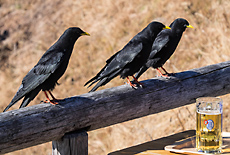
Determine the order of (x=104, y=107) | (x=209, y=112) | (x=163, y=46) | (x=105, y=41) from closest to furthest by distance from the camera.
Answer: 1. (x=209, y=112)
2. (x=104, y=107)
3. (x=163, y=46)
4. (x=105, y=41)

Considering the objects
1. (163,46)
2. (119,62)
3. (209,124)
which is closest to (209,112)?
(209,124)

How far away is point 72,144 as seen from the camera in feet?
8.27

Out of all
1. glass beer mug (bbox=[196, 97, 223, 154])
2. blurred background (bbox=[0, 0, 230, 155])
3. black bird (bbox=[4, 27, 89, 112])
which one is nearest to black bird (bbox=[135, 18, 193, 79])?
black bird (bbox=[4, 27, 89, 112])

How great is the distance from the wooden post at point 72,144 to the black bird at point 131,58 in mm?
1015

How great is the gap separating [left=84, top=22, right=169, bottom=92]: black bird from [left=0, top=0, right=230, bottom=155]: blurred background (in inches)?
107

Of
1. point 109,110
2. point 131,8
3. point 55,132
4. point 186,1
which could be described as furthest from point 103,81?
point 131,8

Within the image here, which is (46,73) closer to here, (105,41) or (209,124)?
(209,124)

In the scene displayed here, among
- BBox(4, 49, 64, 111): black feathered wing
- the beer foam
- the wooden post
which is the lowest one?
the wooden post

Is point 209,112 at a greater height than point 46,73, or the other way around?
point 46,73

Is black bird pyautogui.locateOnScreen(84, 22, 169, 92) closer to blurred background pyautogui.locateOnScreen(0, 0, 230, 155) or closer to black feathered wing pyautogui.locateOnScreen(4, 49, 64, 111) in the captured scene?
black feathered wing pyautogui.locateOnScreen(4, 49, 64, 111)

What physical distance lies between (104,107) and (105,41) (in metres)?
7.80

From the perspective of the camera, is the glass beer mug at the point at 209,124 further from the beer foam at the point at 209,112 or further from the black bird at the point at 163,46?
the black bird at the point at 163,46

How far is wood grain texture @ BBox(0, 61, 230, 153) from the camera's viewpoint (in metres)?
2.26

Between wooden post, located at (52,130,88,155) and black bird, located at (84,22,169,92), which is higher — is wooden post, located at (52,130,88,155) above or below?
below
